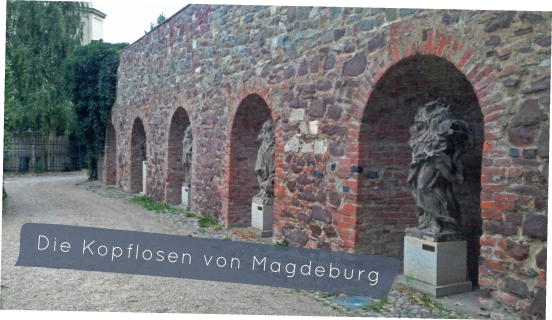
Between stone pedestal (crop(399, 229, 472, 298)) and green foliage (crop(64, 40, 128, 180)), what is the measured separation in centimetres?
1351

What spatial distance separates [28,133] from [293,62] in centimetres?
2071

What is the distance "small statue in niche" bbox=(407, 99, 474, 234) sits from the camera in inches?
177

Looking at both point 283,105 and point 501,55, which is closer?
point 501,55

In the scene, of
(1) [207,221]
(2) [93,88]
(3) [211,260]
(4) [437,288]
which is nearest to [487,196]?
(4) [437,288]

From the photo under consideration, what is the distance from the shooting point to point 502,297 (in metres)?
3.66

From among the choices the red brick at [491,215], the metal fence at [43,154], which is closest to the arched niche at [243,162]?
the red brick at [491,215]

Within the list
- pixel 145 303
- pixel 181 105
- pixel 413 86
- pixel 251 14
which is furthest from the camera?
pixel 181 105

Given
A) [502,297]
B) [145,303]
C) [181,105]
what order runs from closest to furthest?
[502,297] → [145,303] → [181,105]

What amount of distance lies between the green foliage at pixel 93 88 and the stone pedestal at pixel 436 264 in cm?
1351

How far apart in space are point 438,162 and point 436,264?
0.95 meters

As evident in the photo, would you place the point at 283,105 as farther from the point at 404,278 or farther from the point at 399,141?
the point at 404,278

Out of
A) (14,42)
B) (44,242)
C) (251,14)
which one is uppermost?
(14,42)

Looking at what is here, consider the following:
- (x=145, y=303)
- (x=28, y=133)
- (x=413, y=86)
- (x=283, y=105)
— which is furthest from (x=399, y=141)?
(x=28, y=133)

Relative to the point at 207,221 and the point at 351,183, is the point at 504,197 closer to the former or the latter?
the point at 351,183
